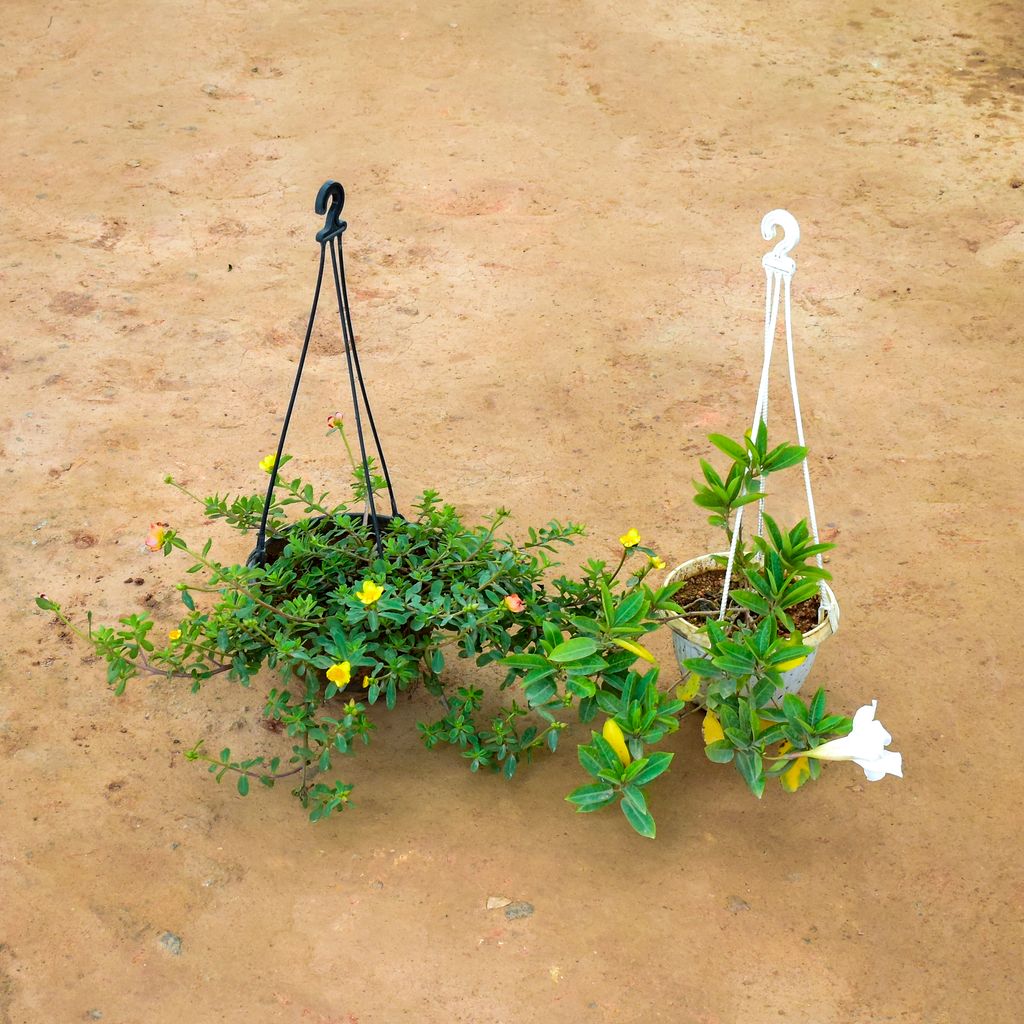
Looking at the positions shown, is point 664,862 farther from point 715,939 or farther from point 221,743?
point 221,743

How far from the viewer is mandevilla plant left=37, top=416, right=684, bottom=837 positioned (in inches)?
78.5

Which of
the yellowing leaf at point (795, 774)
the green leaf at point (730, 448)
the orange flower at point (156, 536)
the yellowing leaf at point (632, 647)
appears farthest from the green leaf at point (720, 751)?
the orange flower at point (156, 536)

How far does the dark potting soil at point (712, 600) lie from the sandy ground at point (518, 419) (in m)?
0.28

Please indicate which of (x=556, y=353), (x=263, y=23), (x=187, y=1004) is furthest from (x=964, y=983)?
(x=263, y=23)

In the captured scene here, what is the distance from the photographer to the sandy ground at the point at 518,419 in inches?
79.9

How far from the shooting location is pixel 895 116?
4.95m

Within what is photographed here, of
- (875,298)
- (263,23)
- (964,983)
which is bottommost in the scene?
(964,983)

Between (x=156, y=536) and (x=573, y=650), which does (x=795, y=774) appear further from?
(x=156, y=536)

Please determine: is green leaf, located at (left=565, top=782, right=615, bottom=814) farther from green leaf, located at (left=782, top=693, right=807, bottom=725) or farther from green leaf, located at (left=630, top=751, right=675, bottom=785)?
green leaf, located at (left=782, top=693, right=807, bottom=725)

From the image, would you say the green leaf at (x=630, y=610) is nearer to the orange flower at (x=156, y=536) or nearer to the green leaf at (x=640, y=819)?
the green leaf at (x=640, y=819)

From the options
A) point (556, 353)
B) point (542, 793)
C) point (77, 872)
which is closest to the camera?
point (77, 872)

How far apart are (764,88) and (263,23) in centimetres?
257

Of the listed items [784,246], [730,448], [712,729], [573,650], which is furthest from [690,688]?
[784,246]

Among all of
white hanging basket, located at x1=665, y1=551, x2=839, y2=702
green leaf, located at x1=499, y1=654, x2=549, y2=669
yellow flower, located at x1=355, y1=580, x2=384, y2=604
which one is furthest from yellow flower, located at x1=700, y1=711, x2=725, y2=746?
yellow flower, located at x1=355, y1=580, x2=384, y2=604
